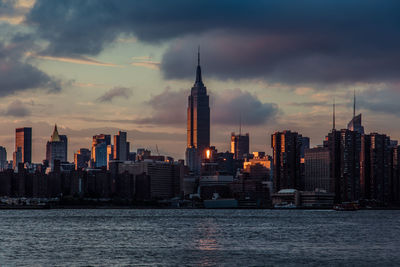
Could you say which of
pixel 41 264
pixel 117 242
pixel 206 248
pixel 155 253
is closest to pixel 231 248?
pixel 206 248

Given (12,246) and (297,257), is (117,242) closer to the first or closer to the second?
(12,246)

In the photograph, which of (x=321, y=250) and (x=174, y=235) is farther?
(x=174, y=235)

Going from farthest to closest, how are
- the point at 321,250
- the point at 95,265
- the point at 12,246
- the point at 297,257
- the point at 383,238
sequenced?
1. the point at 383,238
2. the point at 12,246
3. the point at 321,250
4. the point at 297,257
5. the point at 95,265

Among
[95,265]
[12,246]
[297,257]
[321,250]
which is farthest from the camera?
[12,246]

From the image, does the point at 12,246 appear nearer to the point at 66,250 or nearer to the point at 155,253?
the point at 66,250

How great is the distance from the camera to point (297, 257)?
95625 mm

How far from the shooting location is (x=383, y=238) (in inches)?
5118

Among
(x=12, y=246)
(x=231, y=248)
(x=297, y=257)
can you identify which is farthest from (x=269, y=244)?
(x=12, y=246)

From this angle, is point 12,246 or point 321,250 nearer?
point 321,250

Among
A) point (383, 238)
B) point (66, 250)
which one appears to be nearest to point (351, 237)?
point (383, 238)

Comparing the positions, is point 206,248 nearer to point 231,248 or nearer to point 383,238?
point 231,248

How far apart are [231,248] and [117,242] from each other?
67.5 ft

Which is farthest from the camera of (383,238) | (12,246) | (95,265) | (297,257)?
(383,238)

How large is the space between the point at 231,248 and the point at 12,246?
31.6 metres
